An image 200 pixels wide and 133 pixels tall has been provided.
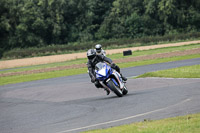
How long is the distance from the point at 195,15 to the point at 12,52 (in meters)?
39.2

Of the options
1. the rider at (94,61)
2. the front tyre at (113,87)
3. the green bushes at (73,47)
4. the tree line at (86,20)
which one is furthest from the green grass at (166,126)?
the tree line at (86,20)

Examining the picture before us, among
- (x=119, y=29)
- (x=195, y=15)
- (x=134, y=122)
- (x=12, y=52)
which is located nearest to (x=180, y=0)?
(x=195, y=15)

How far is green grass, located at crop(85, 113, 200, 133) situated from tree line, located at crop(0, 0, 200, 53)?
68504 millimetres

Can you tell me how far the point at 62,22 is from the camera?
83.6 metres

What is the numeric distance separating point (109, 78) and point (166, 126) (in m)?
5.94

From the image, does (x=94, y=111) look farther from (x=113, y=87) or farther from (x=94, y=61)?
(x=94, y=61)

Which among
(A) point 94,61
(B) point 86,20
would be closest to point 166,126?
(A) point 94,61

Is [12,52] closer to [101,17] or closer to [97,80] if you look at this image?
[101,17]

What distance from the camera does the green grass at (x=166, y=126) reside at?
21.9 feet

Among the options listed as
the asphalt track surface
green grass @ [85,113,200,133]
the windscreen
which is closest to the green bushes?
the asphalt track surface

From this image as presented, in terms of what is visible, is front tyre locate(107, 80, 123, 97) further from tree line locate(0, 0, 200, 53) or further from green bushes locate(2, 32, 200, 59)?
tree line locate(0, 0, 200, 53)

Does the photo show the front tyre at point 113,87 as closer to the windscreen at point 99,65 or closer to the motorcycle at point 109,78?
the motorcycle at point 109,78

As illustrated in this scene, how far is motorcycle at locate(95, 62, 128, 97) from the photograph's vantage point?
12.8 metres

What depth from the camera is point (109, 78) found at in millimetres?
12922
